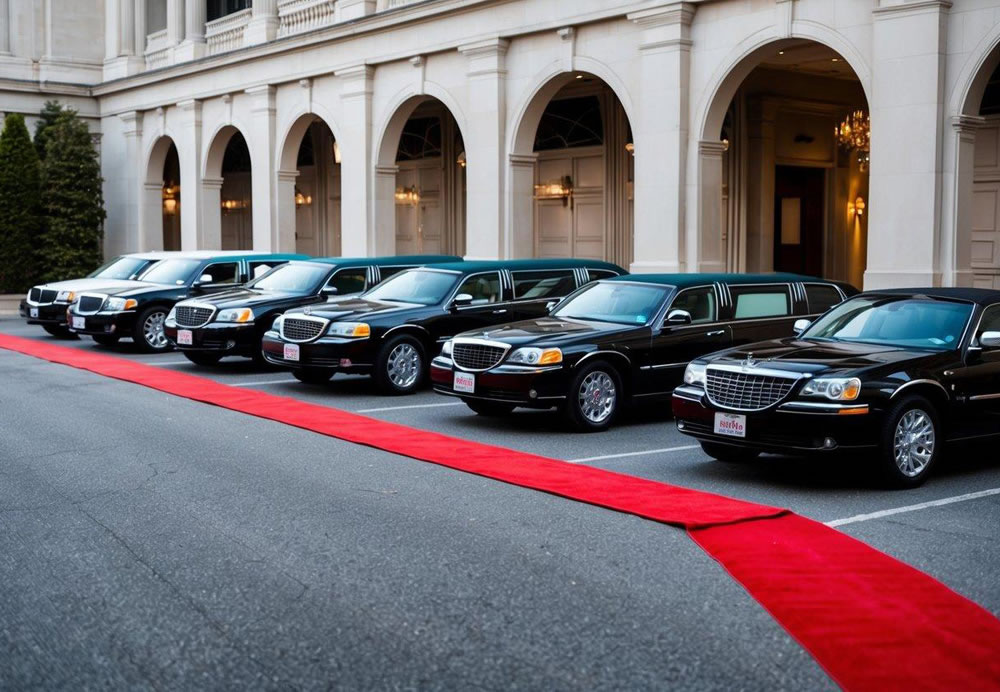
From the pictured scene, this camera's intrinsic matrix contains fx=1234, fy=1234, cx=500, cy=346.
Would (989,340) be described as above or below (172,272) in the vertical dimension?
below

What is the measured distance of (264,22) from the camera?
31219mm

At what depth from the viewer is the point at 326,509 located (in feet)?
27.3

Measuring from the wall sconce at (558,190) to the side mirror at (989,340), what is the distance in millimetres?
18977

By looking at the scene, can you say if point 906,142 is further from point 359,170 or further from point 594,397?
point 359,170

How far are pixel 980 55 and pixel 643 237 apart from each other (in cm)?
649

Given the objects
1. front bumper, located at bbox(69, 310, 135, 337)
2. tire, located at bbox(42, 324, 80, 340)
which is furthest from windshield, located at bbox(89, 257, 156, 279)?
front bumper, located at bbox(69, 310, 135, 337)

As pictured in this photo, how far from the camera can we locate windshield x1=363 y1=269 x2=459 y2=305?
15891 millimetres

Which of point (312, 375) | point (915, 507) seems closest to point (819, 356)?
point (915, 507)

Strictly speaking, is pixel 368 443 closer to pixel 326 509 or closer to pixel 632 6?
pixel 326 509

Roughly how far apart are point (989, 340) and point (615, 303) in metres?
4.39

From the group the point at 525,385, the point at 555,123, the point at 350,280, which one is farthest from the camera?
the point at 555,123

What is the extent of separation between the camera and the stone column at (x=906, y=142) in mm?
16609

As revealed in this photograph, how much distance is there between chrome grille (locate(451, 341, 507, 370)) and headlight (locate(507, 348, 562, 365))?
21 centimetres

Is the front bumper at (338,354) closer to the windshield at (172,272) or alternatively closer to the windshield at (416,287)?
the windshield at (416,287)
